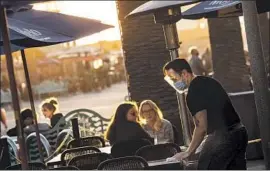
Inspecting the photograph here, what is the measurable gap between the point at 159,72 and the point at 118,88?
1838 cm

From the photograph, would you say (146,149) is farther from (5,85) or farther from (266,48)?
(5,85)

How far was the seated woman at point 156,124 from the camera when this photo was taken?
7.78m

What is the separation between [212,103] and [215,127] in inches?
8.0

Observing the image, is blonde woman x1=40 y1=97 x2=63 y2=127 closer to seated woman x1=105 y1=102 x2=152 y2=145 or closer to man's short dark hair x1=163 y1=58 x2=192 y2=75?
seated woman x1=105 y1=102 x2=152 y2=145

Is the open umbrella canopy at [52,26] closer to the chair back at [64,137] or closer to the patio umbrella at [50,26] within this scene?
the patio umbrella at [50,26]

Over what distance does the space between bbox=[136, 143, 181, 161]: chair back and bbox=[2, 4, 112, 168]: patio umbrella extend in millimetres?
2016

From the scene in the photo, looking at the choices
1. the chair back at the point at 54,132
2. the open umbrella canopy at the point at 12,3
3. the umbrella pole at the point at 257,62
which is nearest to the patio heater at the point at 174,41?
the umbrella pole at the point at 257,62

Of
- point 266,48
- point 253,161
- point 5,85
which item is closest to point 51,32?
point 253,161

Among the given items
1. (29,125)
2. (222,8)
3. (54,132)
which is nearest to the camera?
(222,8)

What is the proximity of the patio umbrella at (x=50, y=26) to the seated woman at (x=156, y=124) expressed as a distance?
4.37 feet

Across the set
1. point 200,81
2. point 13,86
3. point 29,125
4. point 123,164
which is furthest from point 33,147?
point 13,86

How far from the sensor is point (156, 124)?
25.7 feet

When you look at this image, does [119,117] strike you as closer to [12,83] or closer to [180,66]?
[180,66]

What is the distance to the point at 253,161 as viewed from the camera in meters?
9.41
